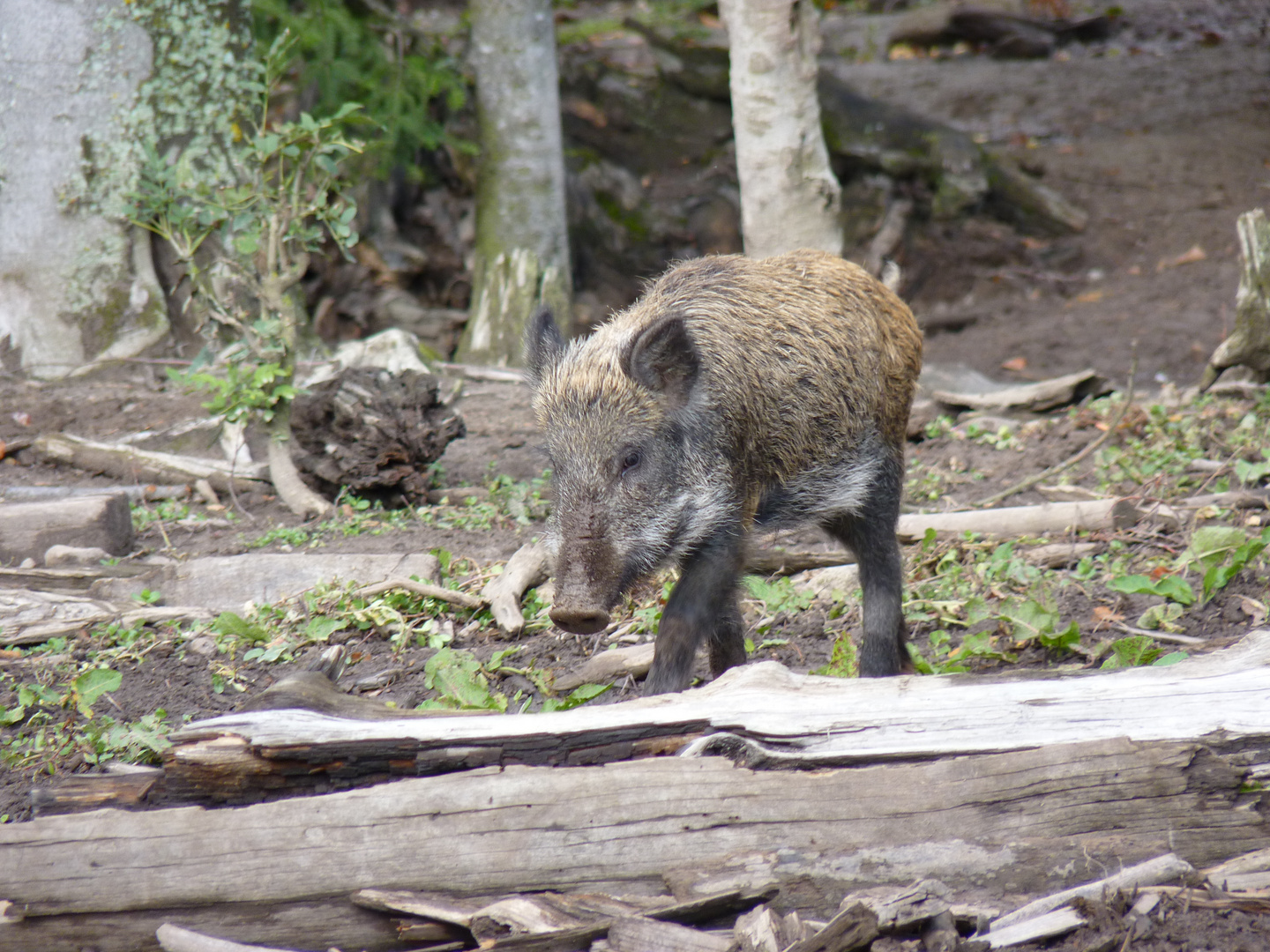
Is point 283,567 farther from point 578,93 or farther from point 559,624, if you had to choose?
point 578,93

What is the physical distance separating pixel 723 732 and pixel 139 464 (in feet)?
A: 14.7

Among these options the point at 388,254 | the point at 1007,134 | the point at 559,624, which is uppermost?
the point at 1007,134

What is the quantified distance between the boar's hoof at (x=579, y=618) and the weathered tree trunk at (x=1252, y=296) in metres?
4.90

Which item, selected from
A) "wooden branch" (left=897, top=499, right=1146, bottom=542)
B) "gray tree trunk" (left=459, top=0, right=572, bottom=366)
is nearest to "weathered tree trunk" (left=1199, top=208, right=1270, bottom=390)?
"wooden branch" (left=897, top=499, right=1146, bottom=542)

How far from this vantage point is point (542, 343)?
12.9ft

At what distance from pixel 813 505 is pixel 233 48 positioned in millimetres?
5267

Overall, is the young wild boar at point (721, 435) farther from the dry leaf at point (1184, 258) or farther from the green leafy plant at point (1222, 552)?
the dry leaf at point (1184, 258)

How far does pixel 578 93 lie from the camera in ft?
37.2

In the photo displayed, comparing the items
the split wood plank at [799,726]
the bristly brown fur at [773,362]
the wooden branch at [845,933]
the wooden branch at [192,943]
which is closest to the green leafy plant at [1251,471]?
the bristly brown fur at [773,362]

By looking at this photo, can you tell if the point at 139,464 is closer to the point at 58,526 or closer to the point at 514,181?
the point at 58,526

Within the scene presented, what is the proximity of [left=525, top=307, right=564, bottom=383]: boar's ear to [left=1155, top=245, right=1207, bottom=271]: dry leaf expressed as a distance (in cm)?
844

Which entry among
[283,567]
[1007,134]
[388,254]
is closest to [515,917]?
[283,567]

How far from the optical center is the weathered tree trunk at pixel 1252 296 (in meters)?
6.33

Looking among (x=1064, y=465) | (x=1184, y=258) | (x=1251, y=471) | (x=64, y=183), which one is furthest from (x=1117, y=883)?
(x=1184, y=258)
